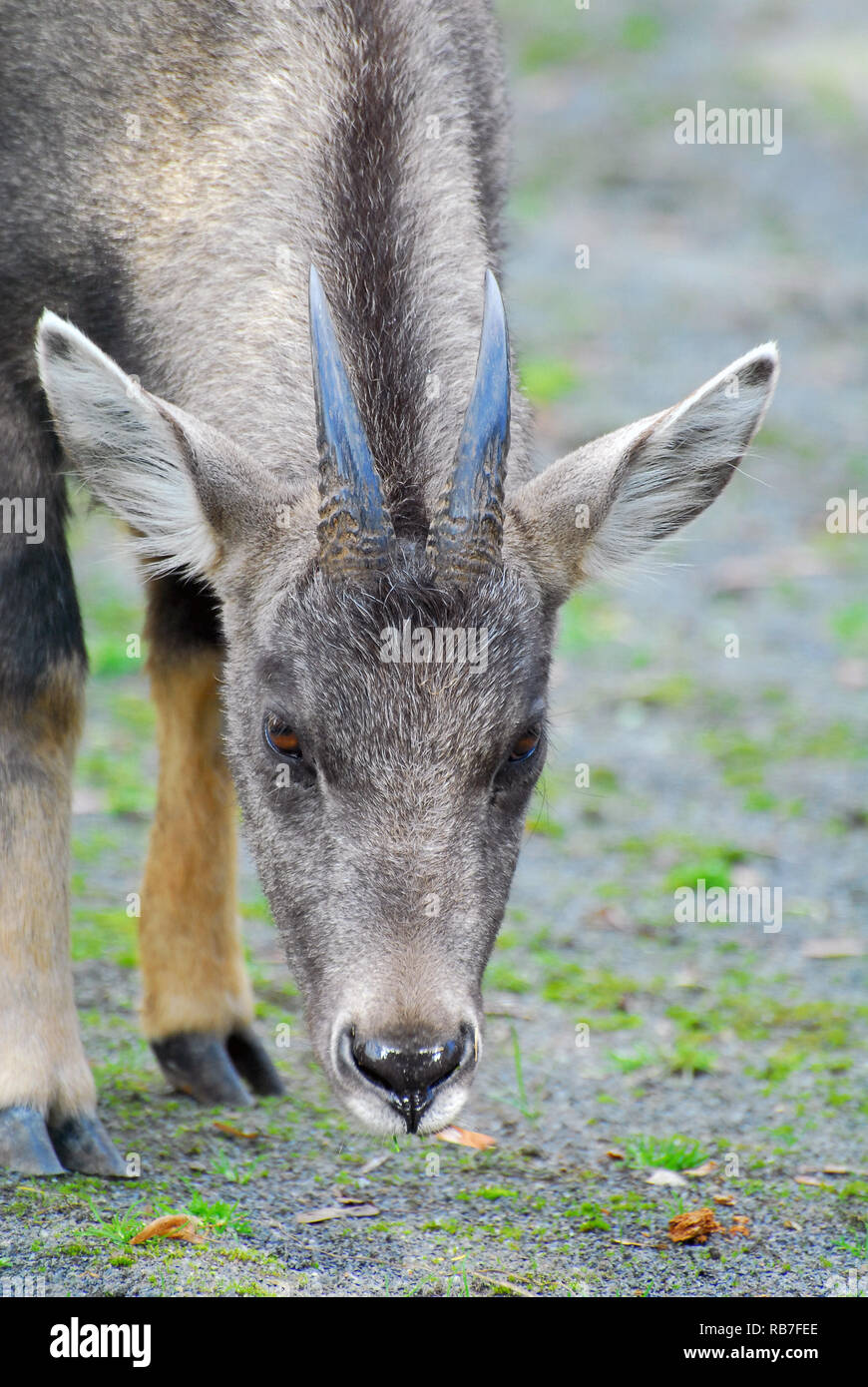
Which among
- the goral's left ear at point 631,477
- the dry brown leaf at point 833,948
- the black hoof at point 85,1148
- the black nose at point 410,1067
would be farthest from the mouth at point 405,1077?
the dry brown leaf at point 833,948

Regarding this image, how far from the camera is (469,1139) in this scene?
734 centimetres

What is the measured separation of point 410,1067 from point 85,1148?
188 cm

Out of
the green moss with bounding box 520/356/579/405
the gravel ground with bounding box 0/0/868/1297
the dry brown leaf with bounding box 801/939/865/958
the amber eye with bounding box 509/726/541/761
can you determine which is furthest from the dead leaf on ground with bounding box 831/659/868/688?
the amber eye with bounding box 509/726/541/761

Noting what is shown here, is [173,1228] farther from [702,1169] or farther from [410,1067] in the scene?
[702,1169]

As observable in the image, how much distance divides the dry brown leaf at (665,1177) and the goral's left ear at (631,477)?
236 cm

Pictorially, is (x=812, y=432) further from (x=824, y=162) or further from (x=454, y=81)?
A: (x=454, y=81)

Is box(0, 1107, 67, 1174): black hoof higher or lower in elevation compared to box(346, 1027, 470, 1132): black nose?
lower

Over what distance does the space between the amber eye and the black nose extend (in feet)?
3.46

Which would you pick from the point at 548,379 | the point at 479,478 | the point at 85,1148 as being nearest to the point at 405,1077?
the point at 85,1148

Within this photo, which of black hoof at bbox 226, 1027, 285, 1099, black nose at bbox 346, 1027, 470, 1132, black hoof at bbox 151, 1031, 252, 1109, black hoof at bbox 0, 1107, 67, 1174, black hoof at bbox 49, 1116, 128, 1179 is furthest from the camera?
black hoof at bbox 226, 1027, 285, 1099

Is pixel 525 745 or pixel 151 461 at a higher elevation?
pixel 151 461

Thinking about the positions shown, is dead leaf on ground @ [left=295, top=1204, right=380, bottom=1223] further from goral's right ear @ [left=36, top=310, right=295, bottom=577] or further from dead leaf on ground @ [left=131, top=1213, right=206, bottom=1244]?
goral's right ear @ [left=36, top=310, right=295, bottom=577]

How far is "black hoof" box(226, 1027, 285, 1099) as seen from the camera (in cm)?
787

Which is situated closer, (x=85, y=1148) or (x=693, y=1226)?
(x=693, y=1226)
